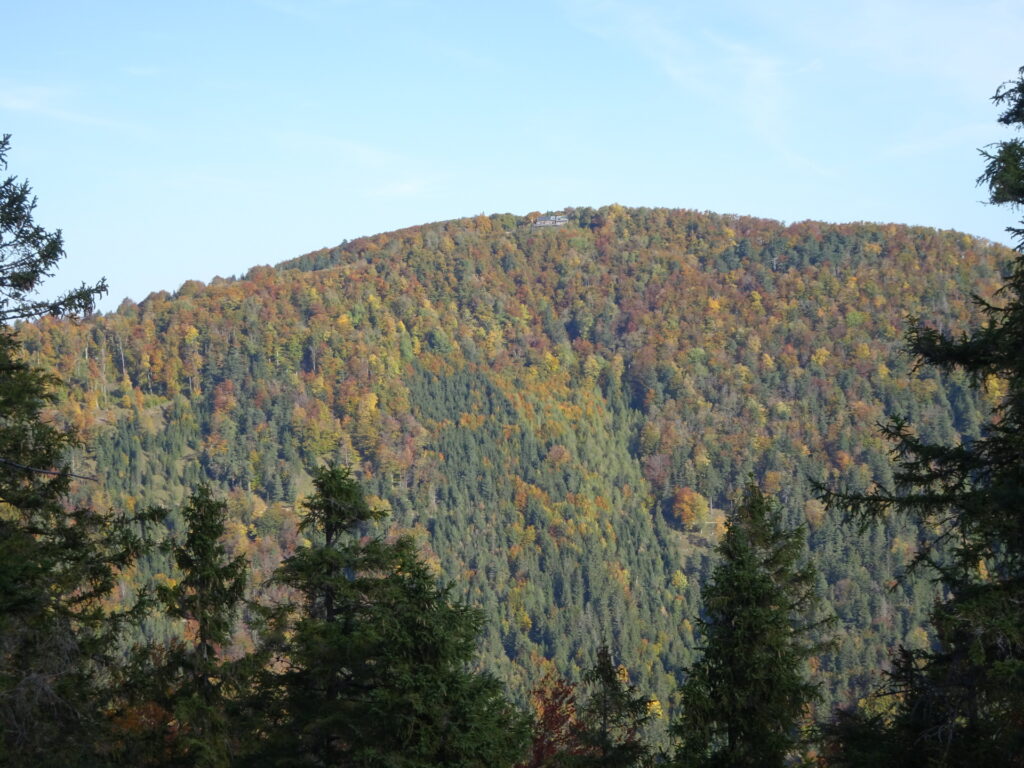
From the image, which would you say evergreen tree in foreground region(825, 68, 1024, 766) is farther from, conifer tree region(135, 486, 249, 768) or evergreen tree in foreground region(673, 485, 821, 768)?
conifer tree region(135, 486, 249, 768)

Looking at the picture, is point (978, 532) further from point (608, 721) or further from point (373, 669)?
point (608, 721)

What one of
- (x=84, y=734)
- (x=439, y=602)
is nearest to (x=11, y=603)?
(x=84, y=734)

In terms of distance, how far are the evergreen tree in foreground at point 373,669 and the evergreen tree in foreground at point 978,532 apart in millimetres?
4997

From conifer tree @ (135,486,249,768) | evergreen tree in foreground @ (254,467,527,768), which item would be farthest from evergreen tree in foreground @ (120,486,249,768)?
evergreen tree in foreground @ (254,467,527,768)

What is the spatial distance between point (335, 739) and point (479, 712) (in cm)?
332

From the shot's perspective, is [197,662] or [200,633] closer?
[197,662]

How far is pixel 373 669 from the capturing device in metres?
14.5

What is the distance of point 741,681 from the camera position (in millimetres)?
14719

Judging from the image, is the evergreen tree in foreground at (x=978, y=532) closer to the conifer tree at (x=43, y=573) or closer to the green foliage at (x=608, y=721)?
the green foliage at (x=608, y=721)

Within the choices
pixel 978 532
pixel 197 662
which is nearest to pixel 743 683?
pixel 978 532

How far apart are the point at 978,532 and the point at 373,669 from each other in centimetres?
843

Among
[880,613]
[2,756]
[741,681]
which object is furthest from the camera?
[880,613]

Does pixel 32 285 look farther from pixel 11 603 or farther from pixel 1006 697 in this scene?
pixel 1006 697

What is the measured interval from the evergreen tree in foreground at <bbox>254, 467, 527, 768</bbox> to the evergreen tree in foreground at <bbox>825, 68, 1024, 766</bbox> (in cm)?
500
